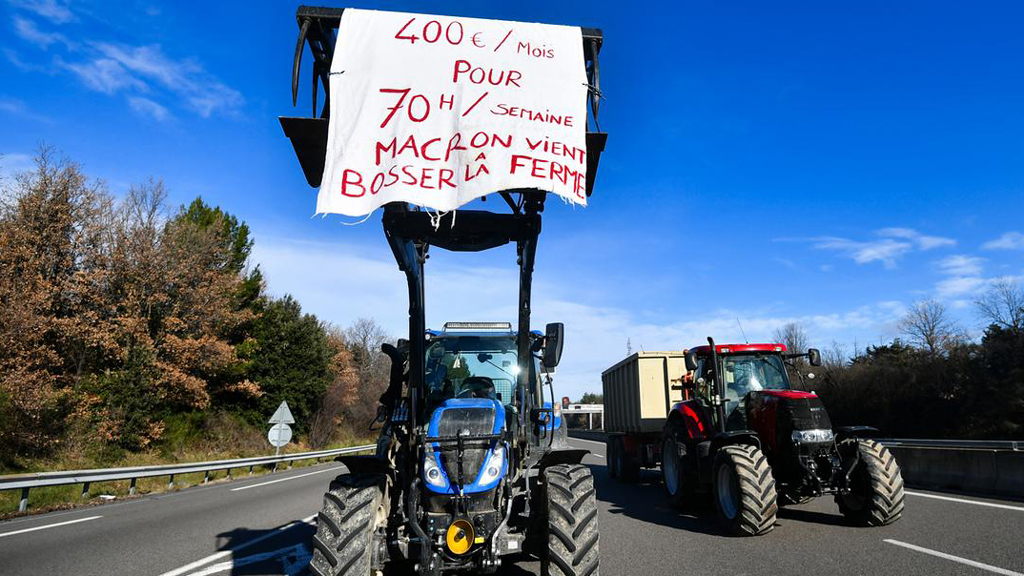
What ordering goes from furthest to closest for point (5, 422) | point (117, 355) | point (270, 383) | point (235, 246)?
1. point (235, 246)
2. point (270, 383)
3. point (117, 355)
4. point (5, 422)

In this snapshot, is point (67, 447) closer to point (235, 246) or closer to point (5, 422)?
point (5, 422)

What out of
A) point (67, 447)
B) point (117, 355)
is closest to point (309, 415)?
point (117, 355)

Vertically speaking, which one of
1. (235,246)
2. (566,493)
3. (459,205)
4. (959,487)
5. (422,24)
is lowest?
(959,487)

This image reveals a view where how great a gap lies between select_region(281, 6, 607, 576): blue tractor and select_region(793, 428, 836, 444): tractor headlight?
408cm

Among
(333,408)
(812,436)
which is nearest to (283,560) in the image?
(812,436)

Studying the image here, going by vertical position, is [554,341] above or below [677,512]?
above

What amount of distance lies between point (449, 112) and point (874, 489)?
22.7ft

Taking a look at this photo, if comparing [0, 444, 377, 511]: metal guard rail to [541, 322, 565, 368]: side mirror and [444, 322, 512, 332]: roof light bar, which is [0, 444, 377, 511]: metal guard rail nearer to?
[444, 322, 512, 332]: roof light bar

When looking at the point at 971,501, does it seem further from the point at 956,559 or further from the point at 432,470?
the point at 432,470

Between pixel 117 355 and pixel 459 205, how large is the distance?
26.9 metres

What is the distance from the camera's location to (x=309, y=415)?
39.1 metres

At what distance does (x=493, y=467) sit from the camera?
15.2 ft

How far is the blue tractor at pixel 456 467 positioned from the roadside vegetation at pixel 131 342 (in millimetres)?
11711

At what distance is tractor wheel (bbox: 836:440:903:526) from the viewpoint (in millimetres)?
7504
